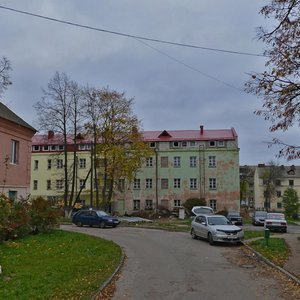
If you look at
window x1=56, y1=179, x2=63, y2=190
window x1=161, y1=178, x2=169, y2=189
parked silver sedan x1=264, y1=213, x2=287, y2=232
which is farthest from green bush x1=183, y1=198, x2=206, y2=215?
parked silver sedan x1=264, y1=213, x2=287, y2=232

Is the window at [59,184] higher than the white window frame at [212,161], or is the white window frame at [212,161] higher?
the white window frame at [212,161]

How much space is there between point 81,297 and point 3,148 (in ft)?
68.2

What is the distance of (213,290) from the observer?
423 inches

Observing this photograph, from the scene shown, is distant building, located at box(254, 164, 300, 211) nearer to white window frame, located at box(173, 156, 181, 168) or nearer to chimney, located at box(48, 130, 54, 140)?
white window frame, located at box(173, 156, 181, 168)

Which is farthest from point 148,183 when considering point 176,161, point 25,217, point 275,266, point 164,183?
→ point 275,266

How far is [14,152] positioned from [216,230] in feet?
51.1

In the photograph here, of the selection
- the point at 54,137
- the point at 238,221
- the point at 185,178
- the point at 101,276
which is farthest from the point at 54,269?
the point at 185,178

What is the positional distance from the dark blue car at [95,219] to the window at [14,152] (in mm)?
8802

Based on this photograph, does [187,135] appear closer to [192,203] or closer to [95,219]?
[192,203]

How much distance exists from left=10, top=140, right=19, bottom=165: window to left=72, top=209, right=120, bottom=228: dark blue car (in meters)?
8.80

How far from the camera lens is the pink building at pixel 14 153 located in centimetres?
2812

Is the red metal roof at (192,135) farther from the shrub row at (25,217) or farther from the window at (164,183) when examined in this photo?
the shrub row at (25,217)

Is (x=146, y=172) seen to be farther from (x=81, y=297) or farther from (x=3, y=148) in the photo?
(x=81, y=297)

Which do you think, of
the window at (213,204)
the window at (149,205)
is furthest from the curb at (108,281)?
the window at (149,205)
